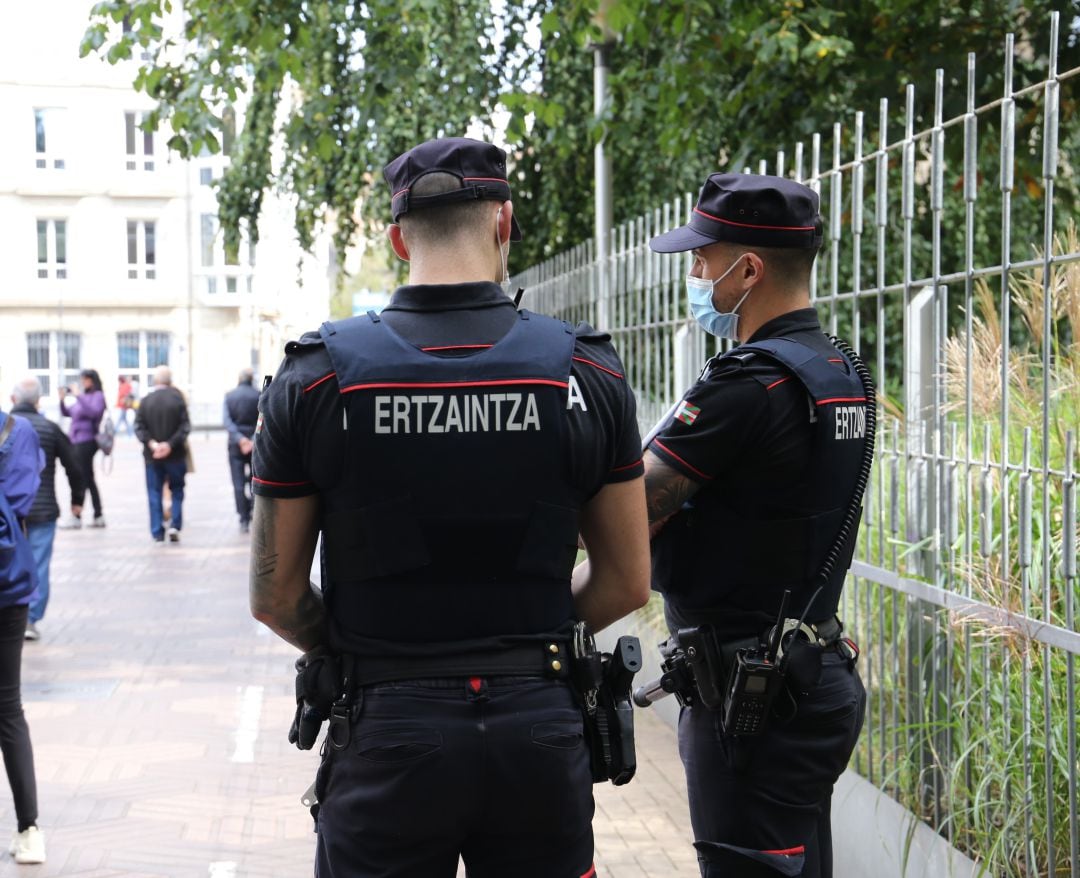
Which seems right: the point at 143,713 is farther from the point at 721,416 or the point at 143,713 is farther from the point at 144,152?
the point at 144,152

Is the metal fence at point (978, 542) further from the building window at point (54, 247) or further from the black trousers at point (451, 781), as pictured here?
the building window at point (54, 247)

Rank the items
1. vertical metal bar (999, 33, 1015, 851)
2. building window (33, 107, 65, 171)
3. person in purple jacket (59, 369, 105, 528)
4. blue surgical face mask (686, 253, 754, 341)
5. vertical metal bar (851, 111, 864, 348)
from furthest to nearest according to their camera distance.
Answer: building window (33, 107, 65, 171) → person in purple jacket (59, 369, 105, 528) → vertical metal bar (851, 111, 864, 348) → vertical metal bar (999, 33, 1015, 851) → blue surgical face mask (686, 253, 754, 341)

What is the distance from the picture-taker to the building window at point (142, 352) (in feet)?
167

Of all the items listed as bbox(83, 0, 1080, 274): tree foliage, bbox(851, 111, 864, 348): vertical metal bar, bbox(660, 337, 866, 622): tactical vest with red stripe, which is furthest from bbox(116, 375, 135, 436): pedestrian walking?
bbox(660, 337, 866, 622): tactical vest with red stripe

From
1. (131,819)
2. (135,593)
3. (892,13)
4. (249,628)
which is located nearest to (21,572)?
(131,819)

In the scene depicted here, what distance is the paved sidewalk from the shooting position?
5.38m

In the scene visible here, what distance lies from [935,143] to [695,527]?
1.80 meters

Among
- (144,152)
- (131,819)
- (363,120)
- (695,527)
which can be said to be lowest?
(131,819)

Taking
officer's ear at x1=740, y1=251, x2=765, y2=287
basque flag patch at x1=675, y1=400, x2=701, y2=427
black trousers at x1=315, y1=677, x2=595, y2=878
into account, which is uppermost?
officer's ear at x1=740, y1=251, x2=765, y2=287

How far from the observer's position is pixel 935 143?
4.30m

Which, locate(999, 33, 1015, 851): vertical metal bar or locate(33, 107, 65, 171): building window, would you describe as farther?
locate(33, 107, 65, 171): building window

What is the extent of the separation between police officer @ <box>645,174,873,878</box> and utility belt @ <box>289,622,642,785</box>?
1.07ft

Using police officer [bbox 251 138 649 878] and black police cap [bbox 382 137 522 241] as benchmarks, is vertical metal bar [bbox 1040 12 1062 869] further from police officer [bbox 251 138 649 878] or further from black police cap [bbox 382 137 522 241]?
black police cap [bbox 382 137 522 241]

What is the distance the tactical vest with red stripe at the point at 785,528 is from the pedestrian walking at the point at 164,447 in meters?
13.0
